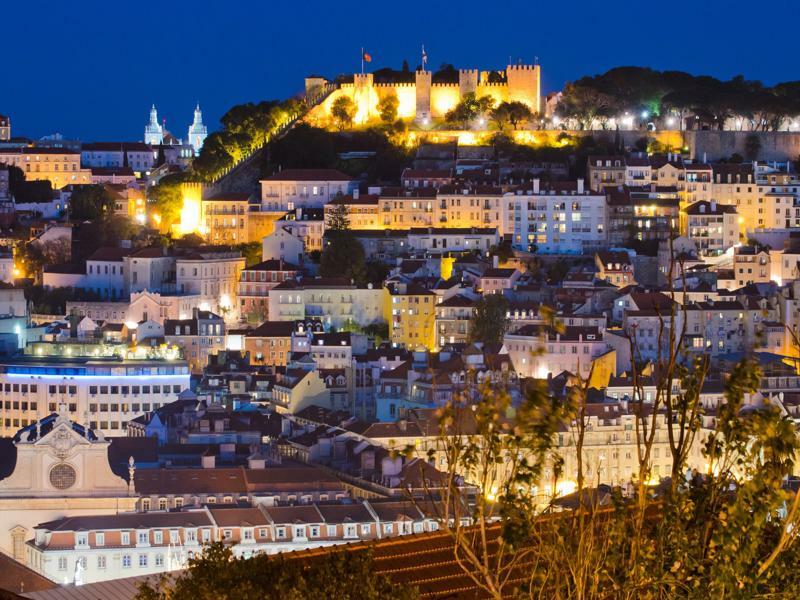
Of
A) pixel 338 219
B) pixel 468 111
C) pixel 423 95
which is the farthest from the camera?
pixel 423 95

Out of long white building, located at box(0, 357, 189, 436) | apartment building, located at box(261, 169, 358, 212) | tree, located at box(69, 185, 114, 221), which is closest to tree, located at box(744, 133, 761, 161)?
apartment building, located at box(261, 169, 358, 212)

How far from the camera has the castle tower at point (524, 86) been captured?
44.6m

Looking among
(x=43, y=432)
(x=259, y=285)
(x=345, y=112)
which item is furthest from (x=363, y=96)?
(x=43, y=432)

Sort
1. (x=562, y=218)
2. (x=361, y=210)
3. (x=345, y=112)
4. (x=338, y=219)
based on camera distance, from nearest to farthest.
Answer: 1. (x=338, y=219)
2. (x=562, y=218)
3. (x=361, y=210)
4. (x=345, y=112)

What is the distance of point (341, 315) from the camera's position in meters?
34.8

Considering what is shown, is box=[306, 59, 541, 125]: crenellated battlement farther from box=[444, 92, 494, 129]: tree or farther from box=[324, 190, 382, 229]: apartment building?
box=[324, 190, 382, 229]: apartment building

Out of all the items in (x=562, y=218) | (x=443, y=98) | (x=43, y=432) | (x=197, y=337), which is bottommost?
(x=43, y=432)

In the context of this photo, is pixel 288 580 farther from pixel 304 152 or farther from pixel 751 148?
pixel 751 148

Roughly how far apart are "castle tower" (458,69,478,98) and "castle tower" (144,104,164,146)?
33.8 m

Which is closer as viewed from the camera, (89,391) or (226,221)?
(89,391)

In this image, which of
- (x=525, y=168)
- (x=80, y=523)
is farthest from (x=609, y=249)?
(x=80, y=523)

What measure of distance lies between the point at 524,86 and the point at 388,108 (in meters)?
3.46

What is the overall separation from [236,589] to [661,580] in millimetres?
1990

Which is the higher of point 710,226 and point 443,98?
point 443,98
